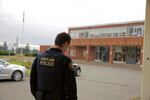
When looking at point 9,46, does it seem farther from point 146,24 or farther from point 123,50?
point 146,24

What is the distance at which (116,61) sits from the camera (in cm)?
5172

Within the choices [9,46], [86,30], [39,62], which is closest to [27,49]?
[9,46]

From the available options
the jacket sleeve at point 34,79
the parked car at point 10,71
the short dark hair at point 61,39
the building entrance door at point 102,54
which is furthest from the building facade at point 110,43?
the short dark hair at point 61,39

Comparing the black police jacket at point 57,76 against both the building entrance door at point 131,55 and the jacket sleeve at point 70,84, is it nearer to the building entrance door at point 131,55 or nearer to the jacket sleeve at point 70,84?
the jacket sleeve at point 70,84

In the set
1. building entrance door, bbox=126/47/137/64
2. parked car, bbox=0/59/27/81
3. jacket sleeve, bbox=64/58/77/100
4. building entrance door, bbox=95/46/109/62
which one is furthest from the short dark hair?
building entrance door, bbox=95/46/109/62

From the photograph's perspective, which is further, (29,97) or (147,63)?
(29,97)

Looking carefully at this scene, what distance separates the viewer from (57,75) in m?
3.90

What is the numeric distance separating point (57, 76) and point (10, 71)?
42.9 ft

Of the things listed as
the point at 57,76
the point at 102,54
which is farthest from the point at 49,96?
the point at 102,54

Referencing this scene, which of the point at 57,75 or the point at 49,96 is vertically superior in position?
the point at 57,75

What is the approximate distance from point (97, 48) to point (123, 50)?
269 inches

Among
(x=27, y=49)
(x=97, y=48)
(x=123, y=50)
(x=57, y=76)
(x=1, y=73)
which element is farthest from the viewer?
(x=27, y=49)

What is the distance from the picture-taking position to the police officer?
3840mm

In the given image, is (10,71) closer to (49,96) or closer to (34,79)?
(34,79)
